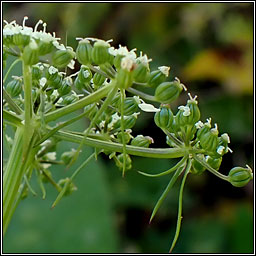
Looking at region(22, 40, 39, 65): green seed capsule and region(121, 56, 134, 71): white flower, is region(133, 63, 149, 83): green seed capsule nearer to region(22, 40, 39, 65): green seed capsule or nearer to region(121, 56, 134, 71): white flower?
region(121, 56, 134, 71): white flower

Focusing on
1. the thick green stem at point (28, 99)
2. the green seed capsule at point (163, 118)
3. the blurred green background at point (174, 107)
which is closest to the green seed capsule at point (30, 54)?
the thick green stem at point (28, 99)

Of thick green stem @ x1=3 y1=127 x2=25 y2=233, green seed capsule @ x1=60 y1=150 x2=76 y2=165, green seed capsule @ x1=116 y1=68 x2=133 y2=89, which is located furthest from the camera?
green seed capsule @ x1=60 y1=150 x2=76 y2=165

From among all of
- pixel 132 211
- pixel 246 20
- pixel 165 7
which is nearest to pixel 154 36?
pixel 165 7

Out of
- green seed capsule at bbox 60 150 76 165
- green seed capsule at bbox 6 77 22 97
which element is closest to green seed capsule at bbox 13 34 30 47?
green seed capsule at bbox 6 77 22 97

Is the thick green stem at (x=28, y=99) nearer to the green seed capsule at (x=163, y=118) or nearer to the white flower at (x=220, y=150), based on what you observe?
the green seed capsule at (x=163, y=118)

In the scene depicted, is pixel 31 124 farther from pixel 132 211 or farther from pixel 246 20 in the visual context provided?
pixel 246 20
